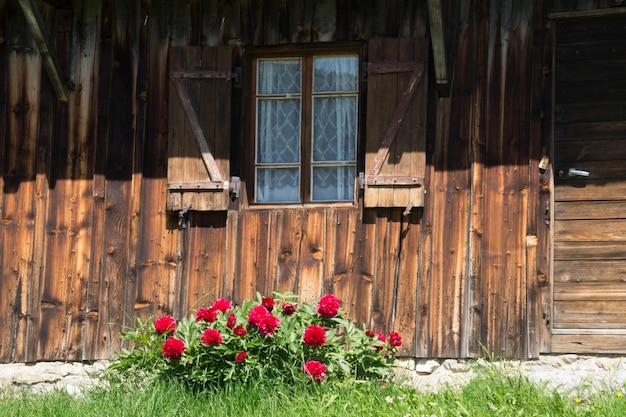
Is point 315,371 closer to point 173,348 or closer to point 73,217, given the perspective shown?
point 173,348

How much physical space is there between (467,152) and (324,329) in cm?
166

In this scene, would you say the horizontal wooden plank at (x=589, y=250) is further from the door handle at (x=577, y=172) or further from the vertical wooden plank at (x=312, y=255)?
the vertical wooden plank at (x=312, y=255)

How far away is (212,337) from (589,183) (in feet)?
9.30

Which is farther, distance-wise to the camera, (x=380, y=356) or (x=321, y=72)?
(x=321, y=72)

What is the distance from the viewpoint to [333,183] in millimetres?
8211

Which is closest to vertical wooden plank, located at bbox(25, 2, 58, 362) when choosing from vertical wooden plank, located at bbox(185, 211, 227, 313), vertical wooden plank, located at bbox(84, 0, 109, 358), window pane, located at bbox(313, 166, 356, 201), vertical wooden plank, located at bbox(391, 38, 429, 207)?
vertical wooden plank, located at bbox(84, 0, 109, 358)

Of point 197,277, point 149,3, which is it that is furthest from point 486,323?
point 149,3

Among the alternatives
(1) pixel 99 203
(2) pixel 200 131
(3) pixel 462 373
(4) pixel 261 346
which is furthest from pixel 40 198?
(3) pixel 462 373

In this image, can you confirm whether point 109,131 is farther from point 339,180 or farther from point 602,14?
point 602,14

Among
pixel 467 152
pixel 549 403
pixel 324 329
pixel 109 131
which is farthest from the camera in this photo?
pixel 109 131

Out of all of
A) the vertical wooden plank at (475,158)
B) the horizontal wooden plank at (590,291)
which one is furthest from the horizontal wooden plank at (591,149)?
the horizontal wooden plank at (590,291)

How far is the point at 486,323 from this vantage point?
7762mm

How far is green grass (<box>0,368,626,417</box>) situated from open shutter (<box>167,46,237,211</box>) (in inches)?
62.0

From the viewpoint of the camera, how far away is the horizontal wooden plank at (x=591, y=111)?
776 cm
